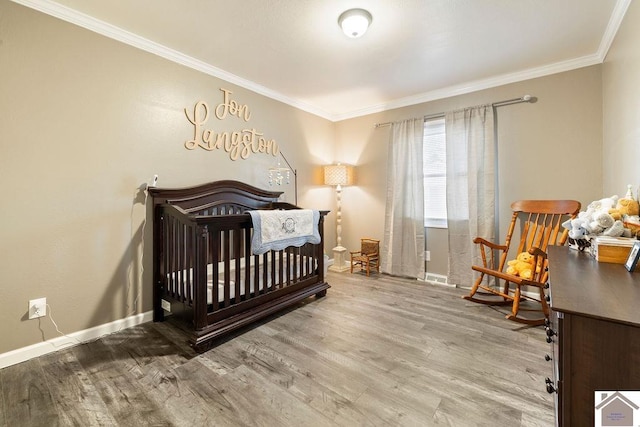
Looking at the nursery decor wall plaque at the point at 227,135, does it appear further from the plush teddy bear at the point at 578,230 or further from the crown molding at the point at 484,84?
the plush teddy bear at the point at 578,230

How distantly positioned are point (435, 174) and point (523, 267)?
140cm

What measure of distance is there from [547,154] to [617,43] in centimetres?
99

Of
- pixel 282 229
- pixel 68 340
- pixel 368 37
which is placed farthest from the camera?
pixel 282 229

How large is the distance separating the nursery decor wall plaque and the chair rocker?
1791mm

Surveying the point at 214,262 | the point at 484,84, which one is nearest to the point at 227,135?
the point at 214,262

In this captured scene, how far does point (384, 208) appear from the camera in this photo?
3.85m

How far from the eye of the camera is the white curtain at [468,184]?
299 cm

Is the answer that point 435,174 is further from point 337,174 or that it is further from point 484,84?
point 337,174

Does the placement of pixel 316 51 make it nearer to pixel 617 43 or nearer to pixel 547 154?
pixel 617 43

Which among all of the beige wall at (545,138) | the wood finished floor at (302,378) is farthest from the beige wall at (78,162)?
the beige wall at (545,138)

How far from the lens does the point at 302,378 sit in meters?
1.59

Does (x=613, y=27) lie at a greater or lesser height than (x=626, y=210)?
greater

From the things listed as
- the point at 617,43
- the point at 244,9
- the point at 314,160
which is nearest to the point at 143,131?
the point at 244,9

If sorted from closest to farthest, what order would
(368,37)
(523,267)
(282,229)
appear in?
(368,37) → (282,229) → (523,267)
